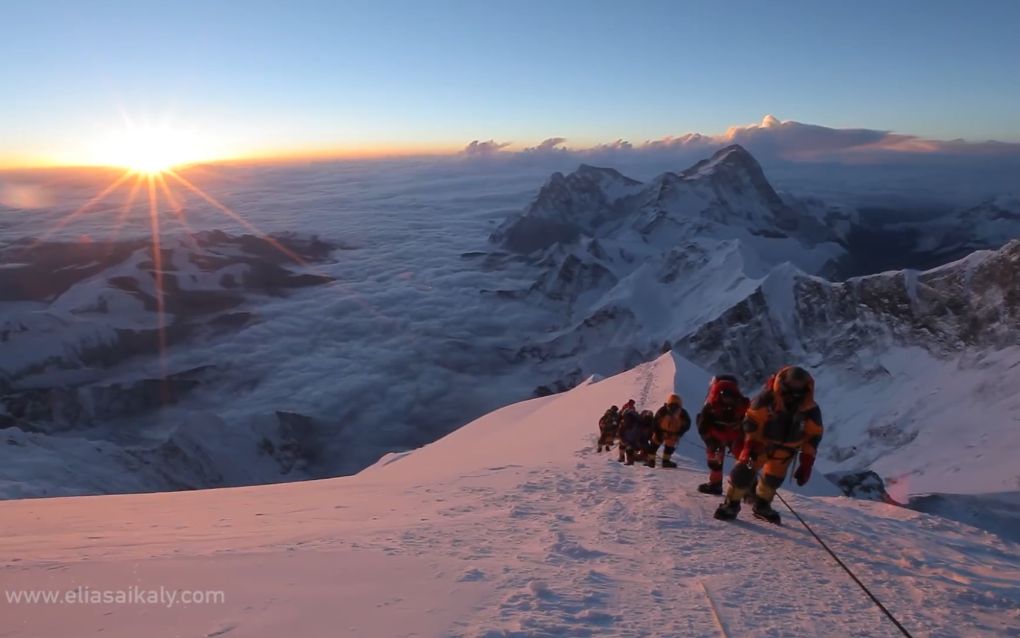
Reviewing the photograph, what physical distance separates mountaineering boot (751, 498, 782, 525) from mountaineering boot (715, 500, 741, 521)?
21 cm

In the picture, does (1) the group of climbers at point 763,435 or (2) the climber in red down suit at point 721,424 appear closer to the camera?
(1) the group of climbers at point 763,435

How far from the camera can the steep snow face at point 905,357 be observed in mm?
33906

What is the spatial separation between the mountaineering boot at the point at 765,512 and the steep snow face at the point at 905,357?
22.7 metres

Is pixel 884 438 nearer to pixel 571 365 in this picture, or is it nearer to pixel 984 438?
pixel 984 438

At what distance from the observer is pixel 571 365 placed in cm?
9800

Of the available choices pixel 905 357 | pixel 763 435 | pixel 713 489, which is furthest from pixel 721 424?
pixel 905 357

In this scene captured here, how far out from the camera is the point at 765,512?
22.5 ft

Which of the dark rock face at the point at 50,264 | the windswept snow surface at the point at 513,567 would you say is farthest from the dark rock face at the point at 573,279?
the windswept snow surface at the point at 513,567

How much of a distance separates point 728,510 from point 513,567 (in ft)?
9.59

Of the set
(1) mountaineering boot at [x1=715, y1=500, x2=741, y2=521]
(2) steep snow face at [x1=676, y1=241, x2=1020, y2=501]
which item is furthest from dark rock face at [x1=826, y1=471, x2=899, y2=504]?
(1) mountaineering boot at [x1=715, y1=500, x2=741, y2=521]

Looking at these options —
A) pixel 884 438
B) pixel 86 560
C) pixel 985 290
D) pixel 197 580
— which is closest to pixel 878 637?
pixel 197 580

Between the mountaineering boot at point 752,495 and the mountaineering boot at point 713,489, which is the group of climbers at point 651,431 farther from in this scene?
the mountaineering boot at point 752,495

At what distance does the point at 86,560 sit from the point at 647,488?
6.06 meters

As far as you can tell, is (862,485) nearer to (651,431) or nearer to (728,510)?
(651,431)
